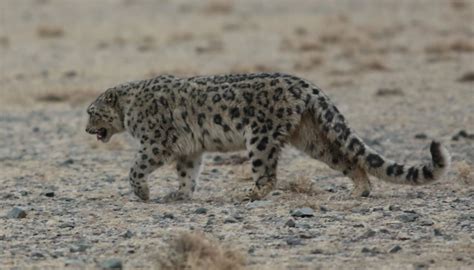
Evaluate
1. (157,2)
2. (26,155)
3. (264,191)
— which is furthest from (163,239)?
(157,2)

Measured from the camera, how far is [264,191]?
11.9 meters

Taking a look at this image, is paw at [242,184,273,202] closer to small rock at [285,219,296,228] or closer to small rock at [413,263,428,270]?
small rock at [285,219,296,228]

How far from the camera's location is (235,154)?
50.3ft

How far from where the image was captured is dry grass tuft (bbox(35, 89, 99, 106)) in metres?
21.4

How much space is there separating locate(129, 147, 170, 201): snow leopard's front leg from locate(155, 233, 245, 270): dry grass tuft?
3344mm

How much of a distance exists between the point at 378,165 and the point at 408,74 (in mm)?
11988

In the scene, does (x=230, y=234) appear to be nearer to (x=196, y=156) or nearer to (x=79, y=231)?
(x=79, y=231)

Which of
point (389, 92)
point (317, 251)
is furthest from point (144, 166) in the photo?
point (389, 92)

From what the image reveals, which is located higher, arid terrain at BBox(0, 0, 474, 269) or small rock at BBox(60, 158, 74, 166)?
arid terrain at BBox(0, 0, 474, 269)

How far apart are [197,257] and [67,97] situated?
1305 cm

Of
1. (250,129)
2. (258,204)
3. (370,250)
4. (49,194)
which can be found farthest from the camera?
(49,194)

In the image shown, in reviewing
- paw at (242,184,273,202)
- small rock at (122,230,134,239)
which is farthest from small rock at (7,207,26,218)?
paw at (242,184,273,202)

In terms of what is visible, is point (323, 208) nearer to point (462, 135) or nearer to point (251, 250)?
point (251, 250)

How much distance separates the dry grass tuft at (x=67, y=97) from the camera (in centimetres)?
2138
